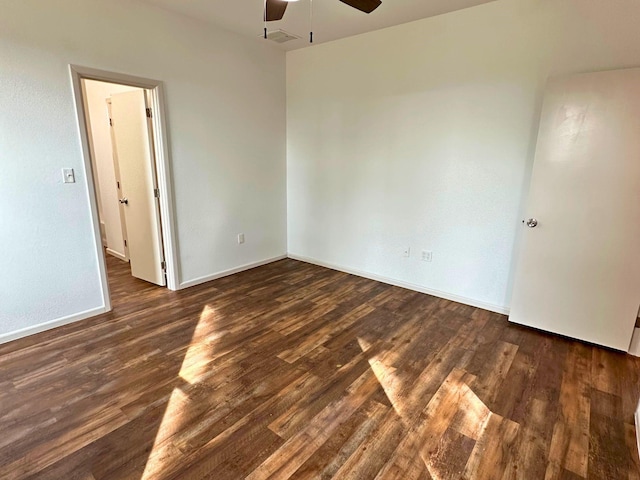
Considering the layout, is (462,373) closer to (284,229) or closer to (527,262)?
(527,262)

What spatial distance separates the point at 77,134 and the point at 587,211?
13.5 ft

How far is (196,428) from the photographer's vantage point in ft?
6.26

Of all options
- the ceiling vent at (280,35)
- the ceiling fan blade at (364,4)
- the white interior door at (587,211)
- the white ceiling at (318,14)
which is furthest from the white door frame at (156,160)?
the white interior door at (587,211)

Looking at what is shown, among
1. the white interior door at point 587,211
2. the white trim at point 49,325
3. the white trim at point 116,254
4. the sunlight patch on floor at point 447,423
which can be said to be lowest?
the sunlight patch on floor at point 447,423

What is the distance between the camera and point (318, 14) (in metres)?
3.25

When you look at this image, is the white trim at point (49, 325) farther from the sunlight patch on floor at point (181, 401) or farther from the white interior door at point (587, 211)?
the white interior door at point (587, 211)

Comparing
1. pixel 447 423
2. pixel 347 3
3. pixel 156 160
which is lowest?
pixel 447 423

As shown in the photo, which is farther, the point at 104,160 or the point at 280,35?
the point at 104,160

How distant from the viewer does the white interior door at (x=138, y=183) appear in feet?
11.8

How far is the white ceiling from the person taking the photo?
119 inches

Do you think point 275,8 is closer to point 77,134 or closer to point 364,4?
point 364,4

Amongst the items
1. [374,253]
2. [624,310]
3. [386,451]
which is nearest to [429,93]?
[374,253]

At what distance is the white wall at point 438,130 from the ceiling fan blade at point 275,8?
5.32 ft

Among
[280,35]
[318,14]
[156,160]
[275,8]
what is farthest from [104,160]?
[275,8]
